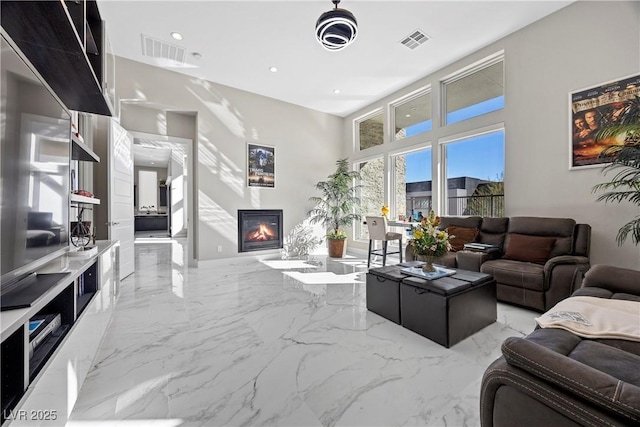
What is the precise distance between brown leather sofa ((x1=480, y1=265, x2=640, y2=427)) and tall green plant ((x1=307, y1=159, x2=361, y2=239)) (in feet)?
16.3

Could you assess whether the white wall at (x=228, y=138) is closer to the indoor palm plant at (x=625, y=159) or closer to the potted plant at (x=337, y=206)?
the potted plant at (x=337, y=206)

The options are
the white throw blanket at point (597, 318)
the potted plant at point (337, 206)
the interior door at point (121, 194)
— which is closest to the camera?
the white throw blanket at point (597, 318)

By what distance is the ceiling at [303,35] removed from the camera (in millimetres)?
3164

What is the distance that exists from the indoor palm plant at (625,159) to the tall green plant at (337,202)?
158 inches

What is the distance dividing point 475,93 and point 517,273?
300cm

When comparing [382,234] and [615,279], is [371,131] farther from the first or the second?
[615,279]

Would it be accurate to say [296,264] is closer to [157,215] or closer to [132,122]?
[132,122]

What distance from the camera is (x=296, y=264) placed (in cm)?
522

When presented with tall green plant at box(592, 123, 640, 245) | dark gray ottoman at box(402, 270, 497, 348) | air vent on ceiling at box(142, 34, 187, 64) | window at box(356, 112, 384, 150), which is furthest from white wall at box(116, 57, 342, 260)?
tall green plant at box(592, 123, 640, 245)

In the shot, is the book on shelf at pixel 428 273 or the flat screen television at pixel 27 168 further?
the book on shelf at pixel 428 273

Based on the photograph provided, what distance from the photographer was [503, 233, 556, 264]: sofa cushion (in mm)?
3004

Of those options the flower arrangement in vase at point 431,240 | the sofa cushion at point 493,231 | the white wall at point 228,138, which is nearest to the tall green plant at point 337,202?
the white wall at point 228,138

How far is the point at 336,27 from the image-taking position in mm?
2809

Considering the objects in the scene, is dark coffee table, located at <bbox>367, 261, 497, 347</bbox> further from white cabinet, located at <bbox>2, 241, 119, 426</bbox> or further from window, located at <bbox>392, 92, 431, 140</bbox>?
window, located at <bbox>392, 92, 431, 140</bbox>
